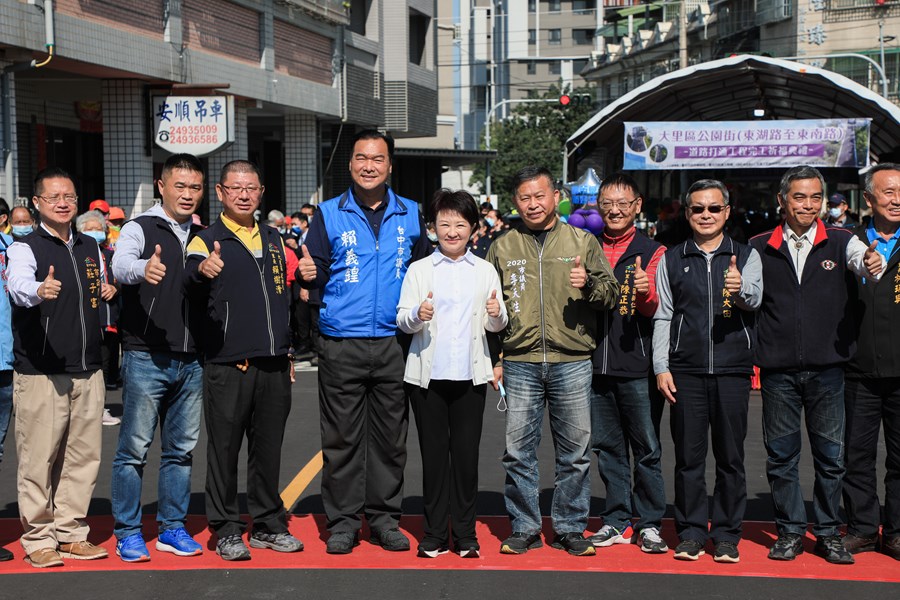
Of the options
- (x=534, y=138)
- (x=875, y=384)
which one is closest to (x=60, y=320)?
(x=875, y=384)

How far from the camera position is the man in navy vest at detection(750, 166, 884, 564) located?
612 centimetres

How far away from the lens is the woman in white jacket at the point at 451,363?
6.14 metres

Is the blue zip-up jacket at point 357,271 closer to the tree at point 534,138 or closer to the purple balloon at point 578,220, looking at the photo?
the purple balloon at point 578,220

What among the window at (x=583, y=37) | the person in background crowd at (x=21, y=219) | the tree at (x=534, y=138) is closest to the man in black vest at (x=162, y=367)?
the person in background crowd at (x=21, y=219)

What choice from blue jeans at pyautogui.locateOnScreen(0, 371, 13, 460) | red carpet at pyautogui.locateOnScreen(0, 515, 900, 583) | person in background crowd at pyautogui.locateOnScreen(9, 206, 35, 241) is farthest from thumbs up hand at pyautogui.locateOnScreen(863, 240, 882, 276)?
person in background crowd at pyautogui.locateOnScreen(9, 206, 35, 241)

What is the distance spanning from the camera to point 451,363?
6.12 m

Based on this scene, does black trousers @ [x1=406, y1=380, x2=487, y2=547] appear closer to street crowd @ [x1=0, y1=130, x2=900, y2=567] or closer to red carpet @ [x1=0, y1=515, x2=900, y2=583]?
street crowd @ [x1=0, y1=130, x2=900, y2=567]

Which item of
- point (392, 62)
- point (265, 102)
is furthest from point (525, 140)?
point (265, 102)

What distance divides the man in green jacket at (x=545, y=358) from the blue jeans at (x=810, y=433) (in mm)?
1040

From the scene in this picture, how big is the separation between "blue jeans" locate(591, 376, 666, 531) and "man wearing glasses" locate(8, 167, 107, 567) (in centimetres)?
283

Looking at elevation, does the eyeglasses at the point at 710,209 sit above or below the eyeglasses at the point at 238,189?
below

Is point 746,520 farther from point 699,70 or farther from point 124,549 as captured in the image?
point 699,70

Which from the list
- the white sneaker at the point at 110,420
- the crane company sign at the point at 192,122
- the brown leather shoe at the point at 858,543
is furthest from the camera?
the crane company sign at the point at 192,122

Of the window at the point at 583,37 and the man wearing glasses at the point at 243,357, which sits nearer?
the man wearing glasses at the point at 243,357
